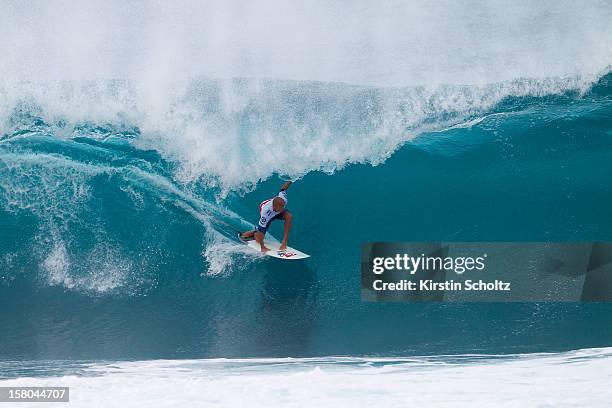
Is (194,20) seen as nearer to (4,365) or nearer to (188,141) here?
(188,141)

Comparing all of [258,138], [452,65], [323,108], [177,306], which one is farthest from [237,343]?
[452,65]

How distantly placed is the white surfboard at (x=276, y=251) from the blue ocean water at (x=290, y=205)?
0.09 m

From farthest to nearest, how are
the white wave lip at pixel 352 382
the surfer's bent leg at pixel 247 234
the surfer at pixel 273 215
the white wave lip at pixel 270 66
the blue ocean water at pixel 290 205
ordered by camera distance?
the white wave lip at pixel 270 66
the surfer's bent leg at pixel 247 234
the surfer at pixel 273 215
the blue ocean water at pixel 290 205
the white wave lip at pixel 352 382

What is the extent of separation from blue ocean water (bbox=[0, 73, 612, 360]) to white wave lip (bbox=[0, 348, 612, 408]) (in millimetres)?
153

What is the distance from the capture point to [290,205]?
195 inches

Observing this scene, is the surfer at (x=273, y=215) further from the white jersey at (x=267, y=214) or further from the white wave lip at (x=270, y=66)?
the white wave lip at (x=270, y=66)

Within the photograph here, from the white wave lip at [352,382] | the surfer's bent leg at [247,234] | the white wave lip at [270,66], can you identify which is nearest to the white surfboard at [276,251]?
the surfer's bent leg at [247,234]

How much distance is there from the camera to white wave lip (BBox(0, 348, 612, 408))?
13.4 feet

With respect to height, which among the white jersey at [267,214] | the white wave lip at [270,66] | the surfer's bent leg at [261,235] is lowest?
the surfer's bent leg at [261,235]

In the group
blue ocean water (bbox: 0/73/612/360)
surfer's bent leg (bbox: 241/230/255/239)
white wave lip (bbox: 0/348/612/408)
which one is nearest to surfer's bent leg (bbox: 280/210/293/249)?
blue ocean water (bbox: 0/73/612/360)

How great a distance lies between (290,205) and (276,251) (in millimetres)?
376

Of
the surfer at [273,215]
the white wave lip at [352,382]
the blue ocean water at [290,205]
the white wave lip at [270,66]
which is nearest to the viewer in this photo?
the white wave lip at [352,382]

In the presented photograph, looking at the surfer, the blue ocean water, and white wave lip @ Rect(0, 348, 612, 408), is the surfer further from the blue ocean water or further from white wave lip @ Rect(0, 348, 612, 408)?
white wave lip @ Rect(0, 348, 612, 408)

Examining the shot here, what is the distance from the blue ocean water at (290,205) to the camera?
4.62 meters
